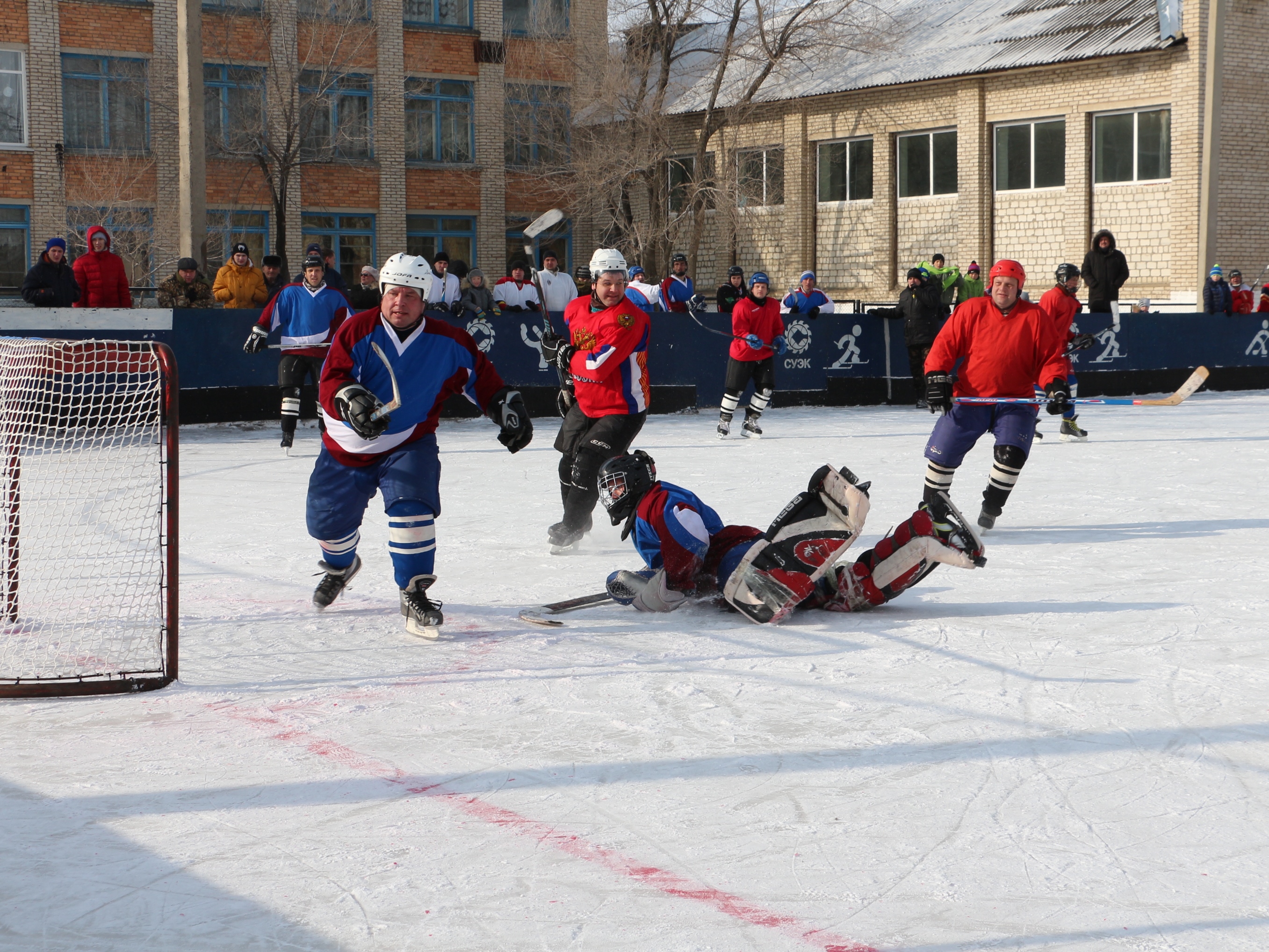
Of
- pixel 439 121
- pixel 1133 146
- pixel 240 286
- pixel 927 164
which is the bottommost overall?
pixel 240 286

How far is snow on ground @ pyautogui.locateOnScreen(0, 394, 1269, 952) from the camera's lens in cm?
267

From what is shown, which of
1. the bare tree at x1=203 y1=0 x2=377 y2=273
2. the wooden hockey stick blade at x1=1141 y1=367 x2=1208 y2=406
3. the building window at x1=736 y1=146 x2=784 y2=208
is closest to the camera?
the wooden hockey stick blade at x1=1141 y1=367 x2=1208 y2=406

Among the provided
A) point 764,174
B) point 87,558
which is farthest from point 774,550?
point 764,174

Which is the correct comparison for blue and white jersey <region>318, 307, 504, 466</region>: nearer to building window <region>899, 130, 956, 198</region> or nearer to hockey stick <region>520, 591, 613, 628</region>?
hockey stick <region>520, 591, 613, 628</region>

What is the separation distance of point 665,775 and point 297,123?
2400 centimetres

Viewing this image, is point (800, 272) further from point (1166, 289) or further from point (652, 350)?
point (652, 350)

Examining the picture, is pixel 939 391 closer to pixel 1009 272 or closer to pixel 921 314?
pixel 1009 272

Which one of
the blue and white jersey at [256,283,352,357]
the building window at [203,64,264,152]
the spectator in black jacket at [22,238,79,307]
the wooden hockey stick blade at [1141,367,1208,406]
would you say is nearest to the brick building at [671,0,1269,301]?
the wooden hockey stick blade at [1141,367,1208,406]

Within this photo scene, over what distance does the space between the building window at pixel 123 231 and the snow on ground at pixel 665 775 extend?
63.1 ft

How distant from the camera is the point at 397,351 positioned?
16.9ft

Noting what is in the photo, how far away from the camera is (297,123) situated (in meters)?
25.6

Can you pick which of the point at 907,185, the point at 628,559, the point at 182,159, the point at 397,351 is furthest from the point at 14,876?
the point at 907,185

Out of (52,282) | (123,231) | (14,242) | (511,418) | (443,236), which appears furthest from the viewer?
(443,236)

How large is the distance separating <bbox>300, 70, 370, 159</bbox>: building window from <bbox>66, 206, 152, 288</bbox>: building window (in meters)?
3.27
